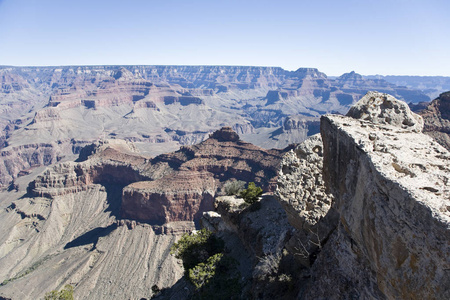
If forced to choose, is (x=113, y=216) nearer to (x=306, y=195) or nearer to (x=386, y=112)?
(x=306, y=195)

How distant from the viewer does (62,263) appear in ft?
194

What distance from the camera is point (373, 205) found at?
825 cm

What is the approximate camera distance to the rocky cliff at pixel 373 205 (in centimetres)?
684

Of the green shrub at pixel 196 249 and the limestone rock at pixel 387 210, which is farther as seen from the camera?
the green shrub at pixel 196 249

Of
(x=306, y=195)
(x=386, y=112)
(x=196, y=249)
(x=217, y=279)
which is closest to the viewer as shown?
(x=386, y=112)

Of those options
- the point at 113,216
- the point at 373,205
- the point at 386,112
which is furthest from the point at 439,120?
the point at 113,216

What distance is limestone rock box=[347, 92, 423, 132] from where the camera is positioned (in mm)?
11711

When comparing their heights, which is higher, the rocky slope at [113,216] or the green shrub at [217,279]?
the green shrub at [217,279]

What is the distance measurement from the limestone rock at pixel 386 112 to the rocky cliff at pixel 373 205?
0.04 m

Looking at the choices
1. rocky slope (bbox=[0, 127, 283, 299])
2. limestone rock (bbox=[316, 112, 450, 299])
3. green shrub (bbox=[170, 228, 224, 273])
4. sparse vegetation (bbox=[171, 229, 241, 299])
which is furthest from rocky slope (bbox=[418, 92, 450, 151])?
limestone rock (bbox=[316, 112, 450, 299])

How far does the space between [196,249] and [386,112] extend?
18268mm

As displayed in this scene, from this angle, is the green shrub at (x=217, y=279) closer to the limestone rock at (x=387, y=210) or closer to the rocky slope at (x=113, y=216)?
the limestone rock at (x=387, y=210)

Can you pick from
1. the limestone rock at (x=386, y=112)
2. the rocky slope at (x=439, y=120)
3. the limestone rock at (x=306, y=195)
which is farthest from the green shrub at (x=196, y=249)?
the rocky slope at (x=439, y=120)

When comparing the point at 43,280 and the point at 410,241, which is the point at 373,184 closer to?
the point at 410,241
